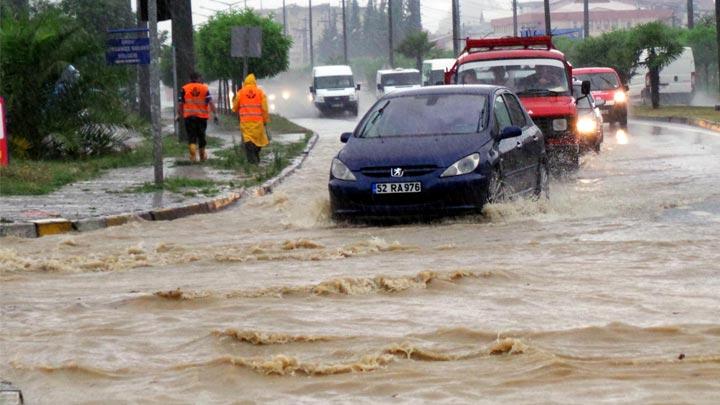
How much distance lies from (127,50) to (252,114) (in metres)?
5.13

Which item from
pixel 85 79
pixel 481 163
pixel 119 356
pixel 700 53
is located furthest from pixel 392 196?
pixel 700 53

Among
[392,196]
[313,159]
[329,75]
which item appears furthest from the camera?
[329,75]

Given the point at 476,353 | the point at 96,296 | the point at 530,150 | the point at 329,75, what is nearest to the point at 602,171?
the point at 530,150

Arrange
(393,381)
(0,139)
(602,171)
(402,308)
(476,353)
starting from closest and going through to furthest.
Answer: (393,381), (476,353), (402,308), (0,139), (602,171)

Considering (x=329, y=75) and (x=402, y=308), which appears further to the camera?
(x=329, y=75)

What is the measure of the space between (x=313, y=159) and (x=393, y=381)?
21990 mm

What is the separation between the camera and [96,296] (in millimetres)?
10000

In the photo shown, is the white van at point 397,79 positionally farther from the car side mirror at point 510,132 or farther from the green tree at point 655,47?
the car side mirror at point 510,132

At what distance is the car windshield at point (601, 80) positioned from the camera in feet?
127

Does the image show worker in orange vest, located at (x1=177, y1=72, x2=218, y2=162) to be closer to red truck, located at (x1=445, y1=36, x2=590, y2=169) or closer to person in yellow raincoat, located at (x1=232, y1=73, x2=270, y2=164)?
person in yellow raincoat, located at (x1=232, y1=73, x2=270, y2=164)

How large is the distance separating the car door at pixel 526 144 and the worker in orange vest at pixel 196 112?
10.2 meters

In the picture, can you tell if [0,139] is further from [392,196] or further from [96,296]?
[96,296]

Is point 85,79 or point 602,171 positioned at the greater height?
point 85,79

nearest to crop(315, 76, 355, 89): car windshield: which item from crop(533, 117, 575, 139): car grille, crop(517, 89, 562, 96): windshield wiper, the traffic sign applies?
crop(517, 89, 562, 96): windshield wiper
